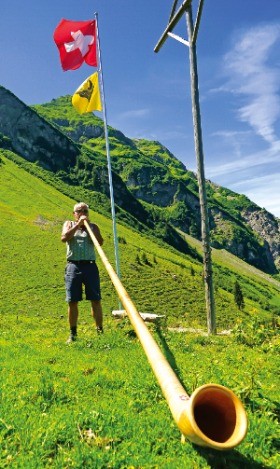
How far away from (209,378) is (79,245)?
15.8 feet

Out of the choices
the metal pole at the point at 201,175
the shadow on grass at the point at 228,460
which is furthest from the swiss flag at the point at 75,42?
the shadow on grass at the point at 228,460

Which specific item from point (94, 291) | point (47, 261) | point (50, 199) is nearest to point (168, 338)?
point (94, 291)

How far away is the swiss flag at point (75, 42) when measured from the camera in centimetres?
1822

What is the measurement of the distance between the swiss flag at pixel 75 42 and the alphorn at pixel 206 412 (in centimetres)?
1689

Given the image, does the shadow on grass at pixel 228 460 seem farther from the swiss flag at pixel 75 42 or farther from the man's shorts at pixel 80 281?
the swiss flag at pixel 75 42

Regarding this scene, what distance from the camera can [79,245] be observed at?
10.5 meters

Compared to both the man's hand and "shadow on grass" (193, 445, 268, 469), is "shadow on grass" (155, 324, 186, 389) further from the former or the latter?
the man's hand

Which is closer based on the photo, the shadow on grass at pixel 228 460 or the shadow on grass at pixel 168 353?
the shadow on grass at pixel 228 460

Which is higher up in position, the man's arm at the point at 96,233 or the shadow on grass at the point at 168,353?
the man's arm at the point at 96,233

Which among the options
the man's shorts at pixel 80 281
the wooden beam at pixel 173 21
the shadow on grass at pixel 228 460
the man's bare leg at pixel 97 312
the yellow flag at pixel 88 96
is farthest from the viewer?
the yellow flag at pixel 88 96

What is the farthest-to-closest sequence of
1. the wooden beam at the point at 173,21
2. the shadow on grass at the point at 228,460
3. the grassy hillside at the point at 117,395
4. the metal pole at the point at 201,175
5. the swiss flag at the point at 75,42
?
the swiss flag at the point at 75,42 < the metal pole at the point at 201,175 < the wooden beam at the point at 173,21 < the grassy hillside at the point at 117,395 < the shadow on grass at the point at 228,460

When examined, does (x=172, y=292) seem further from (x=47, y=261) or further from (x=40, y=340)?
(x=40, y=340)

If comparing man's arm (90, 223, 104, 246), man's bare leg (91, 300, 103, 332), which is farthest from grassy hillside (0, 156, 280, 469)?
man's arm (90, 223, 104, 246)

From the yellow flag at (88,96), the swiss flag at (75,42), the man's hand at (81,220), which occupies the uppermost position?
the swiss flag at (75,42)
